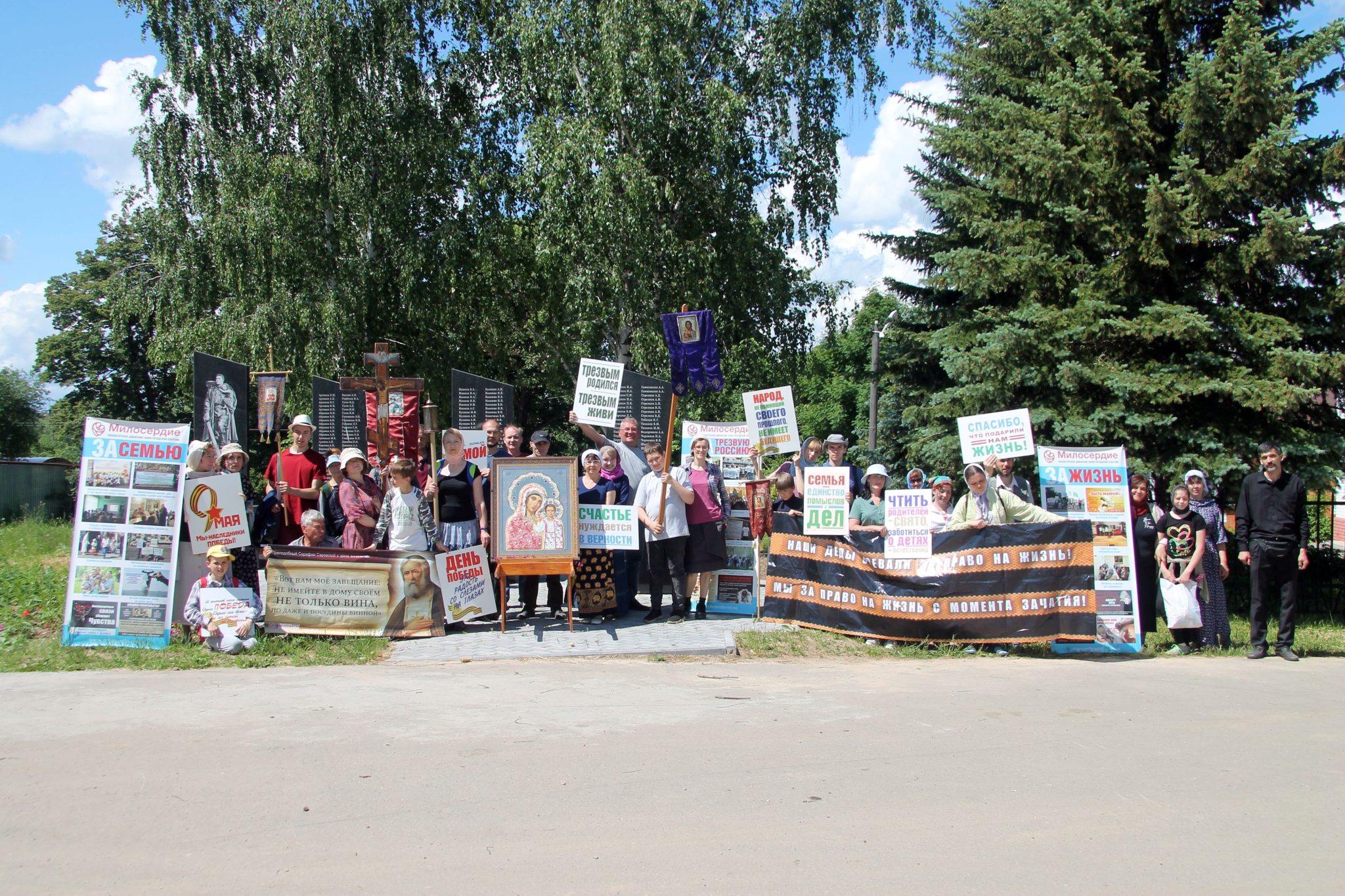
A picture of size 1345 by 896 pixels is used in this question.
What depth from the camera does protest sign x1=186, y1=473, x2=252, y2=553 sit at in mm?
9523

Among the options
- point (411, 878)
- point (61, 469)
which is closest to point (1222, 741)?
point (411, 878)

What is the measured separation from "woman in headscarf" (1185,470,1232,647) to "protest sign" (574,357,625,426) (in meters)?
6.02

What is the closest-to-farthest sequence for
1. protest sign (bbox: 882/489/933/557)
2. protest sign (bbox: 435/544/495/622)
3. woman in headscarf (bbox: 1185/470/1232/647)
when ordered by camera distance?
protest sign (bbox: 882/489/933/557), protest sign (bbox: 435/544/495/622), woman in headscarf (bbox: 1185/470/1232/647)

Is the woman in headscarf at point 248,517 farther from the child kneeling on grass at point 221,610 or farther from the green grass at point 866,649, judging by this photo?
the green grass at point 866,649

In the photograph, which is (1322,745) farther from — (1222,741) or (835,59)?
(835,59)

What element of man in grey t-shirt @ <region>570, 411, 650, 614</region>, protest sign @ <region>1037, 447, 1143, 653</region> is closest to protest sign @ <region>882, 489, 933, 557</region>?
protest sign @ <region>1037, 447, 1143, 653</region>

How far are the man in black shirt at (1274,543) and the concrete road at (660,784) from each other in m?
1.24

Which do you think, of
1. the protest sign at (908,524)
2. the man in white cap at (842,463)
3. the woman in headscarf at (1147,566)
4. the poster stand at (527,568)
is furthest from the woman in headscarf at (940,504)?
the poster stand at (527,568)

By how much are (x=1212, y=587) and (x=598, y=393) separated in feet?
21.9

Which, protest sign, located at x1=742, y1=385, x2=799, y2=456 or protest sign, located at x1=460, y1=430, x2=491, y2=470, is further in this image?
protest sign, located at x1=460, y1=430, x2=491, y2=470

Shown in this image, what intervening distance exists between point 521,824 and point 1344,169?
12344 mm

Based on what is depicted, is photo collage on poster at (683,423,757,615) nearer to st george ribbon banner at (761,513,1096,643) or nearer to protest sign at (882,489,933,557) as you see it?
st george ribbon banner at (761,513,1096,643)

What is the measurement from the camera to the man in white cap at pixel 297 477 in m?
10.5

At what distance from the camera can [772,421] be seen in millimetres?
12062
